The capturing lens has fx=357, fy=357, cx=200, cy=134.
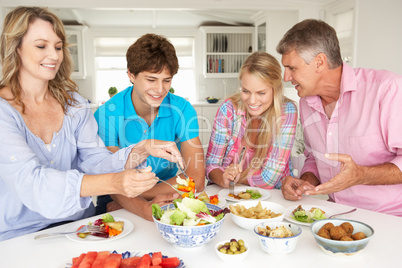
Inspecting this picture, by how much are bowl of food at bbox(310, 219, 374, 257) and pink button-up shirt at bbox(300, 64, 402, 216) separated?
0.70m

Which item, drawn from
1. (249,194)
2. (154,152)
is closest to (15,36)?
(154,152)

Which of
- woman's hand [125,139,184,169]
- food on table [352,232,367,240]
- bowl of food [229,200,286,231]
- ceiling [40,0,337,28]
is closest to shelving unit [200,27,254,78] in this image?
ceiling [40,0,337,28]

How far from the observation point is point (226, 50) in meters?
7.58

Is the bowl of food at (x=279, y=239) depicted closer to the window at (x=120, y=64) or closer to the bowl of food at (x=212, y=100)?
the bowl of food at (x=212, y=100)

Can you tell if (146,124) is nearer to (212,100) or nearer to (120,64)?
(212,100)

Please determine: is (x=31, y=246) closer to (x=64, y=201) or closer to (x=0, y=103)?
(x=64, y=201)

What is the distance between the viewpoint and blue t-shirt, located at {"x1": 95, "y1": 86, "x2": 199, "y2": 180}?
213 cm

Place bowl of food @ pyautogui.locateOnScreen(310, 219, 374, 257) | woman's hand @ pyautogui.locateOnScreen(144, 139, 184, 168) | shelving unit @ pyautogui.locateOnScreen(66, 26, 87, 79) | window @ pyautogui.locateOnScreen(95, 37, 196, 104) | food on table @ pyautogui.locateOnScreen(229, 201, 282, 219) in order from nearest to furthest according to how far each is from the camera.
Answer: bowl of food @ pyautogui.locateOnScreen(310, 219, 374, 257) → food on table @ pyautogui.locateOnScreen(229, 201, 282, 219) → woman's hand @ pyautogui.locateOnScreen(144, 139, 184, 168) → shelving unit @ pyautogui.locateOnScreen(66, 26, 87, 79) → window @ pyautogui.locateOnScreen(95, 37, 196, 104)

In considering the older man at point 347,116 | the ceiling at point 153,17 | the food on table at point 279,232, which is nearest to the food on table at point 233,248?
the food on table at point 279,232

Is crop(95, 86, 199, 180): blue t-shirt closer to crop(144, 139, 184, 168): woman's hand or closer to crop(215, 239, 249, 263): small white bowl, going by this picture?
crop(144, 139, 184, 168): woman's hand

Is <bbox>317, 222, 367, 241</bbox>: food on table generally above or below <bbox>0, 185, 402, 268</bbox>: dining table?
above

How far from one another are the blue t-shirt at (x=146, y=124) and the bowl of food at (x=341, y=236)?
3.76 feet

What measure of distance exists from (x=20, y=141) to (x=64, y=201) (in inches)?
12.2

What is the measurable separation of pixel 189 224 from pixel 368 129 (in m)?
→ 1.19
